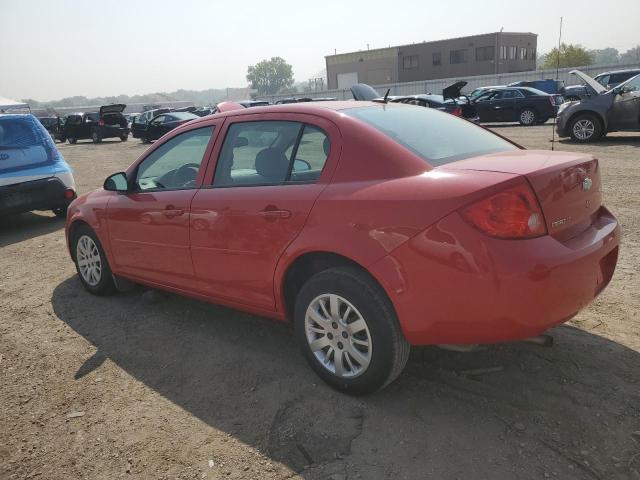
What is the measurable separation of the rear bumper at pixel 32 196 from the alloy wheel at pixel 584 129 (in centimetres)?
1198

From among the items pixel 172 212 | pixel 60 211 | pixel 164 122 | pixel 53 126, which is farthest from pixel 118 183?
pixel 53 126

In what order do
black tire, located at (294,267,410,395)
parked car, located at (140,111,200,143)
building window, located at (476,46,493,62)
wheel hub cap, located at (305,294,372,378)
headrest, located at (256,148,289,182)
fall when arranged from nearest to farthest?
black tire, located at (294,267,410,395) < wheel hub cap, located at (305,294,372,378) < headrest, located at (256,148,289,182) < parked car, located at (140,111,200,143) < building window, located at (476,46,493,62)

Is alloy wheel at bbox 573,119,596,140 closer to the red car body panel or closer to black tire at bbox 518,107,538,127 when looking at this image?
black tire at bbox 518,107,538,127

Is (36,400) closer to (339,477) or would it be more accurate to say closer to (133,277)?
(133,277)

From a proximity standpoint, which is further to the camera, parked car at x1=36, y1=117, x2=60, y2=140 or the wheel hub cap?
parked car at x1=36, y1=117, x2=60, y2=140

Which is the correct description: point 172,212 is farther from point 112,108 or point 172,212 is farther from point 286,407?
point 112,108

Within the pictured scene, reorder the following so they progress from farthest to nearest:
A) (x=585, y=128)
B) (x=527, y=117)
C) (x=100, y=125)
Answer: (x=100, y=125) → (x=527, y=117) → (x=585, y=128)

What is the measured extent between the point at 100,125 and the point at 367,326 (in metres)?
30.5

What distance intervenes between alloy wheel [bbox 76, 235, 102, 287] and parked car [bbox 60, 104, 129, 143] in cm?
2643

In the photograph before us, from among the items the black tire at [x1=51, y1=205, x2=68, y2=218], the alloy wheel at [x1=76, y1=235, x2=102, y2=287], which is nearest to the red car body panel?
the alloy wheel at [x1=76, y1=235, x2=102, y2=287]

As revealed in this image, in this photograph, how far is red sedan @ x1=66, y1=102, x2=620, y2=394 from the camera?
2.36 metres

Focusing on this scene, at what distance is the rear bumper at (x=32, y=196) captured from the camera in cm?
752

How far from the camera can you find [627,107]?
1227 cm

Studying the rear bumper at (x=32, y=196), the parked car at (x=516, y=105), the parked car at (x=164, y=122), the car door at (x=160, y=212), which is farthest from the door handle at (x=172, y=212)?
the parked car at (x=164, y=122)
